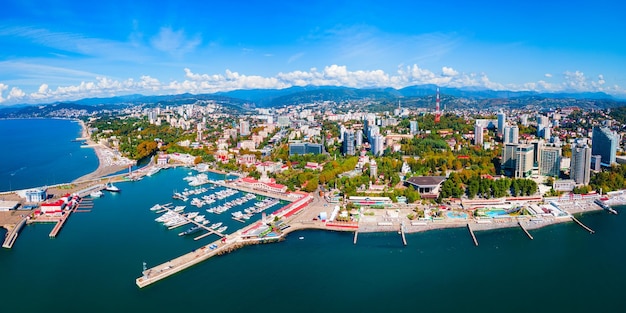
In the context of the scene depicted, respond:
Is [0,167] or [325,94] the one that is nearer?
[0,167]

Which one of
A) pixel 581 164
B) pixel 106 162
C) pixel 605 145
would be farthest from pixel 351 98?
pixel 581 164

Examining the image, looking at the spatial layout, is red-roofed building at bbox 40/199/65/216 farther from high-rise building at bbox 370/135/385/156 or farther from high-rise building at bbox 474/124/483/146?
high-rise building at bbox 474/124/483/146

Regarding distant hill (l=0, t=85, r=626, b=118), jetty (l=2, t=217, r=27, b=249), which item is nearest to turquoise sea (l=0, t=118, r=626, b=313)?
jetty (l=2, t=217, r=27, b=249)

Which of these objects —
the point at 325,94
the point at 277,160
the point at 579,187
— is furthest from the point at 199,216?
the point at 325,94

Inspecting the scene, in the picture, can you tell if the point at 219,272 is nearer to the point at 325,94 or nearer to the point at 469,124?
the point at 469,124

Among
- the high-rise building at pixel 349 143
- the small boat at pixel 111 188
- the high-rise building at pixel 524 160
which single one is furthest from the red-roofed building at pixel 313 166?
the high-rise building at pixel 524 160

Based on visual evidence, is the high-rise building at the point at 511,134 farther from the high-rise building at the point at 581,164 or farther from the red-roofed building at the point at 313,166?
the red-roofed building at the point at 313,166
